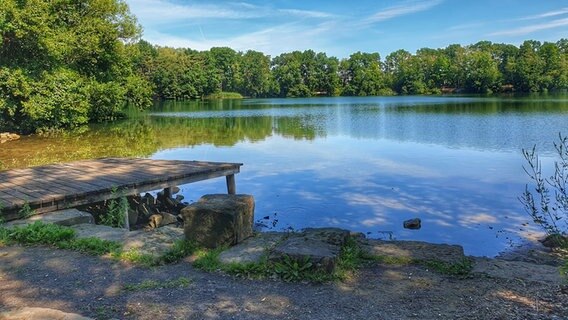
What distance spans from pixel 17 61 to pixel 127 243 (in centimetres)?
2305

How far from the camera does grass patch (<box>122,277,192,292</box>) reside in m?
4.20

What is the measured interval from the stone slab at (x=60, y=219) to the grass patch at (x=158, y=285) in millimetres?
2967

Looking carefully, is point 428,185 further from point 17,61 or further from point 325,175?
point 17,61

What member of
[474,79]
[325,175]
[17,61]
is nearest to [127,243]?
[325,175]

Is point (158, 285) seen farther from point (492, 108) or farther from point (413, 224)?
point (492, 108)

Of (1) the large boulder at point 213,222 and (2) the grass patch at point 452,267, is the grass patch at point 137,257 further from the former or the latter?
(2) the grass patch at point 452,267

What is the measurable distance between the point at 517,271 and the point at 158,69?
274 feet

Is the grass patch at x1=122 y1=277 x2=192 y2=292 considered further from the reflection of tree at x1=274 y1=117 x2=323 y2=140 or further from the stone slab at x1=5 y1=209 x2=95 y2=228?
the reflection of tree at x1=274 y1=117 x2=323 y2=140

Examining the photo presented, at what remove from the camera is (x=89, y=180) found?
9094mm

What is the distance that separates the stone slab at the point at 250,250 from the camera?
4.97m

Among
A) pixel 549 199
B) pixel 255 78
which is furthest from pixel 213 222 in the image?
pixel 255 78

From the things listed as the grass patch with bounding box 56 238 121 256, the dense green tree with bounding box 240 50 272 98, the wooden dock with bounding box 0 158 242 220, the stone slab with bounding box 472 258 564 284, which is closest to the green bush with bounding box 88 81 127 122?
the wooden dock with bounding box 0 158 242 220

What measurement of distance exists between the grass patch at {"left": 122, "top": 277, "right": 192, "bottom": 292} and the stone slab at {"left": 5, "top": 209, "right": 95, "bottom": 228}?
9.73 feet

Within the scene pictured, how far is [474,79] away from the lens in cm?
8962
